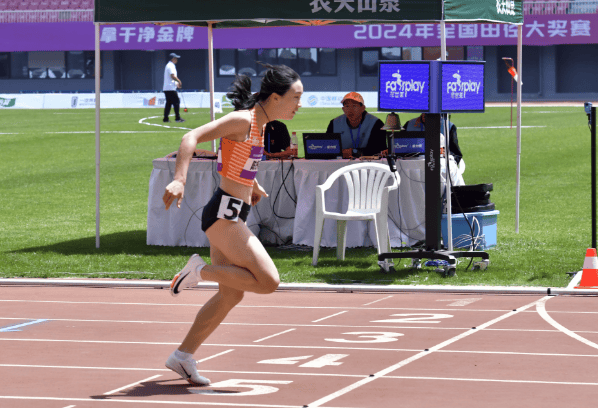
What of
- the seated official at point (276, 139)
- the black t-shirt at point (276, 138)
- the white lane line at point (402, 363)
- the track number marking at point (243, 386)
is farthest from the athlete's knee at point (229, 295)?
the black t-shirt at point (276, 138)

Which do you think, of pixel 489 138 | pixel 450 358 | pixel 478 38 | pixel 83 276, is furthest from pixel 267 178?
pixel 478 38

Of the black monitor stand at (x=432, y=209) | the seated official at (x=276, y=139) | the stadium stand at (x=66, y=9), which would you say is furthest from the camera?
the stadium stand at (x=66, y=9)

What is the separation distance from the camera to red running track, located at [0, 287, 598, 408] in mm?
5848

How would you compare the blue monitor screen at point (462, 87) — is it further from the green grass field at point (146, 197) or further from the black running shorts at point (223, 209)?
the black running shorts at point (223, 209)

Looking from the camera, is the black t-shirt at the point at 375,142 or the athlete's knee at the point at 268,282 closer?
the athlete's knee at the point at 268,282

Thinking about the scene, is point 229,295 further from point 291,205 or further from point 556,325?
point 291,205

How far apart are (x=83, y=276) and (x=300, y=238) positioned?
2.85 m

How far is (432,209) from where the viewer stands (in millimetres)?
10758

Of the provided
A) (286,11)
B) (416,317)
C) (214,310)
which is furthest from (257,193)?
(286,11)

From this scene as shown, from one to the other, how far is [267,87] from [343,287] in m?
4.19

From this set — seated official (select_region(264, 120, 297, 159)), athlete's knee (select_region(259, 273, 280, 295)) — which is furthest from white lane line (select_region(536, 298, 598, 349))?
seated official (select_region(264, 120, 297, 159))

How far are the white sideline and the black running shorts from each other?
13.6 feet

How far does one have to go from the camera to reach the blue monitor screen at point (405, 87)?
10.4m

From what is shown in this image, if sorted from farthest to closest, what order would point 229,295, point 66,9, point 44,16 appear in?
point 66,9, point 44,16, point 229,295
